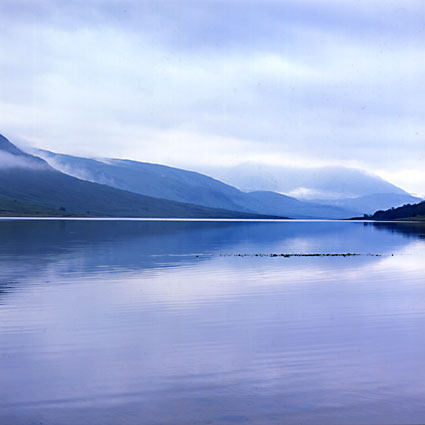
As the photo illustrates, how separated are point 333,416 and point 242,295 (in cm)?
2260

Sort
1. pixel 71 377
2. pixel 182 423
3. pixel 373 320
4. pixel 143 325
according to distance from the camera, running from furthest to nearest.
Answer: pixel 373 320 → pixel 143 325 → pixel 71 377 → pixel 182 423

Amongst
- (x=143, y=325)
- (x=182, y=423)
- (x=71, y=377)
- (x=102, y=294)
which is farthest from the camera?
(x=102, y=294)

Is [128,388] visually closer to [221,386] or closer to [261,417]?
[221,386]

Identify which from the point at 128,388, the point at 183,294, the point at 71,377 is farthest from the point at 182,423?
the point at 183,294

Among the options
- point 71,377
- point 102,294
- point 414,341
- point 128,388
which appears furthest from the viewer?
point 102,294

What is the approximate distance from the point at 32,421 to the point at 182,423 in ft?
13.0

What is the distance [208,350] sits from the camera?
22422 mm

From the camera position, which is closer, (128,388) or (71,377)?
(128,388)

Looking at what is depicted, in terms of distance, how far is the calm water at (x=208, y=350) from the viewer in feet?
51.6

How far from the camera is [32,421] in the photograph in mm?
14766

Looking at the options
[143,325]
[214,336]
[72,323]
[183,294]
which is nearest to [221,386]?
[214,336]

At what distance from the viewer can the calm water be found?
1572 centimetres

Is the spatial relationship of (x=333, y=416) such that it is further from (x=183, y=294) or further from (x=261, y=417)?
(x=183, y=294)

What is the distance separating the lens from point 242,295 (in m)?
37.8
